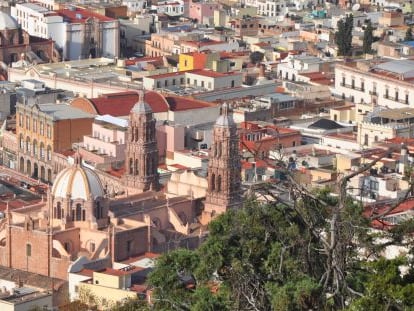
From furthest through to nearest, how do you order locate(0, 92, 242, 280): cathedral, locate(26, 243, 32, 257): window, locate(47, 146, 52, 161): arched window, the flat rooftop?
the flat rooftop → locate(47, 146, 52, 161): arched window → locate(26, 243, 32, 257): window → locate(0, 92, 242, 280): cathedral

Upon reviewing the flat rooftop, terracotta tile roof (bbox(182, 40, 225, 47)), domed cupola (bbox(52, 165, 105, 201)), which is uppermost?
domed cupola (bbox(52, 165, 105, 201))

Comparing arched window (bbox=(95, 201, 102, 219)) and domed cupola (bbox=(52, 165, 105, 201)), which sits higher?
domed cupola (bbox=(52, 165, 105, 201))

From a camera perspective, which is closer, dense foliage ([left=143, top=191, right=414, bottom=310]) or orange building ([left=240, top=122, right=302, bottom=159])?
dense foliage ([left=143, top=191, right=414, bottom=310])

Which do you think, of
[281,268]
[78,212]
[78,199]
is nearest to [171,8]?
[78,212]

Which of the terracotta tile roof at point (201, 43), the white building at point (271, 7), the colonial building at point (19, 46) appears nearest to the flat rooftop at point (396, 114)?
the terracotta tile roof at point (201, 43)

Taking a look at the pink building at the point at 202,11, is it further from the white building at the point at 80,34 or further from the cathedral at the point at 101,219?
the cathedral at the point at 101,219

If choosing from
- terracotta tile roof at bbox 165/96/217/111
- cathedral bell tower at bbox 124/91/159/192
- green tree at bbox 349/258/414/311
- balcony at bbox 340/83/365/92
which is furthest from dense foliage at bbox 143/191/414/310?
balcony at bbox 340/83/365/92

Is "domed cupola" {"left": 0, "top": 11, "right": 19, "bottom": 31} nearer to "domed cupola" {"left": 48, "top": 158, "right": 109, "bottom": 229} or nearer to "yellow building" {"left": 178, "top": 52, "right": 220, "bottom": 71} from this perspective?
"yellow building" {"left": 178, "top": 52, "right": 220, "bottom": 71}
